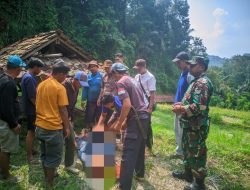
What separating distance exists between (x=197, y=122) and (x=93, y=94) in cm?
308

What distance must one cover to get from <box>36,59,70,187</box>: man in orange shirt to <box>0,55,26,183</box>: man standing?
20.6 inches

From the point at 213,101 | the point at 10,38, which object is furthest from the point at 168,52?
the point at 10,38

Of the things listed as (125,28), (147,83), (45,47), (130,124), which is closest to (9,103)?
(130,124)

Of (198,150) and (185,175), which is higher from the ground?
(198,150)

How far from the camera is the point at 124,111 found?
15.0 ft

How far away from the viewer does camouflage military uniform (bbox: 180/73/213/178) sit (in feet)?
16.1

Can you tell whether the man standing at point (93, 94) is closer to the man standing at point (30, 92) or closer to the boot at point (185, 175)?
the man standing at point (30, 92)

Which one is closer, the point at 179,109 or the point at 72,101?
the point at 179,109

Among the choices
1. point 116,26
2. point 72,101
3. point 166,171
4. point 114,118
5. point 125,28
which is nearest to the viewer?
point 114,118

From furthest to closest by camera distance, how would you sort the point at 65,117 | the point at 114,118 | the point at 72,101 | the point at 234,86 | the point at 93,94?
1. the point at 234,86
2. the point at 93,94
3. the point at 72,101
4. the point at 114,118
5. the point at 65,117

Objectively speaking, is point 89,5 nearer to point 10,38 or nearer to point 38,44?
point 10,38

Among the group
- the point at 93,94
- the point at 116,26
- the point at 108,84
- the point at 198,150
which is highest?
the point at 116,26

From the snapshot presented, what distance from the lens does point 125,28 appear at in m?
36.1

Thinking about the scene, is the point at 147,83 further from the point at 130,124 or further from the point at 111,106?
the point at 130,124
